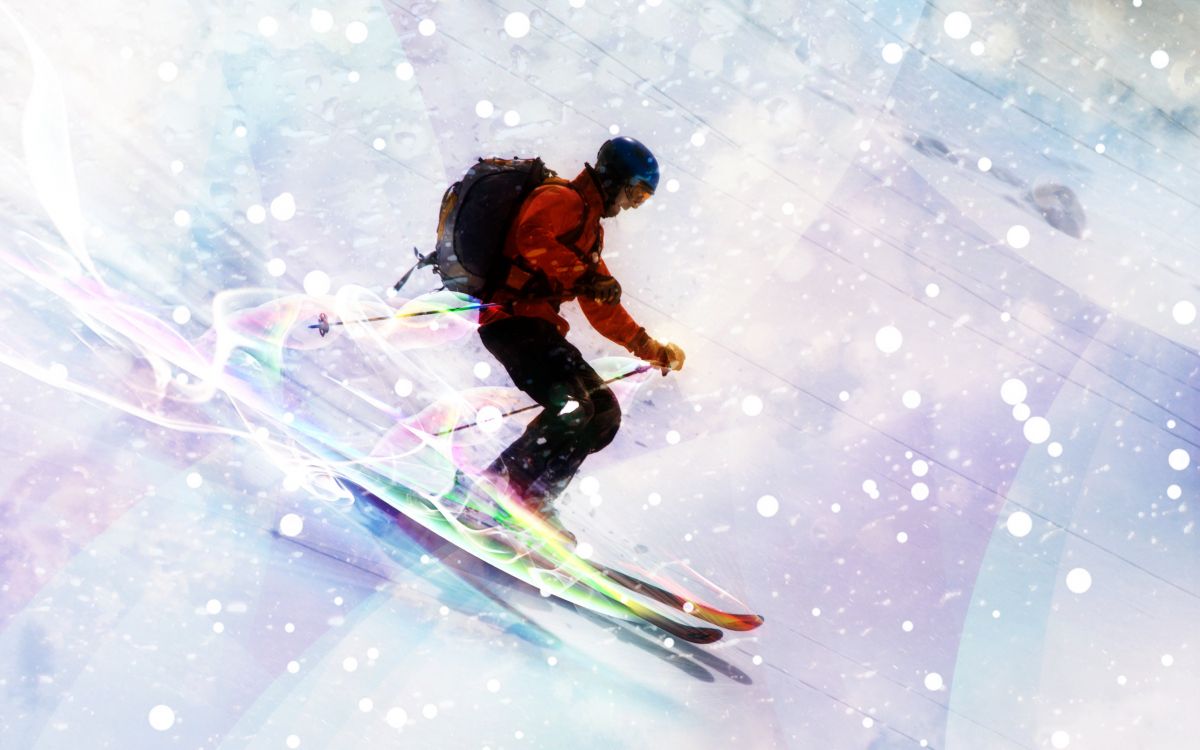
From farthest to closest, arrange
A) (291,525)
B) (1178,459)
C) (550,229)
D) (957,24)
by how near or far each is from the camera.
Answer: (1178,459)
(957,24)
(291,525)
(550,229)

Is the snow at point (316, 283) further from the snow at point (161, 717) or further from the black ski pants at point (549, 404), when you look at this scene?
the snow at point (161, 717)

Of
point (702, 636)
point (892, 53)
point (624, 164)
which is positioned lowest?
point (702, 636)

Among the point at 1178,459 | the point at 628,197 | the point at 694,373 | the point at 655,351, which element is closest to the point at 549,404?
the point at 655,351

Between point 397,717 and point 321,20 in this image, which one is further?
point 321,20

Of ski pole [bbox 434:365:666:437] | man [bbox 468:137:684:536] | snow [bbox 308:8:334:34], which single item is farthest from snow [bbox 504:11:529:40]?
ski pole [bbox 434:365:666:437]

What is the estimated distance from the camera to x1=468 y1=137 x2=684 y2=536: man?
1.86m

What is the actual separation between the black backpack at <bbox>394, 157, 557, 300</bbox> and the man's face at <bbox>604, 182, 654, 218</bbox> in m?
0.14

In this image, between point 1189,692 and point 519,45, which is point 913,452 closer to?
point 1189,692

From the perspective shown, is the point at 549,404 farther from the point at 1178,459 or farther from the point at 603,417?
the point at 1178,459

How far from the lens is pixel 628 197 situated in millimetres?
1937

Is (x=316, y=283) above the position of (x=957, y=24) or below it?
below

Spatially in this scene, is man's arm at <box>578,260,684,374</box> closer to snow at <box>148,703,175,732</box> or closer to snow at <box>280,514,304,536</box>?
snow at <box>280,514,304,536</box>

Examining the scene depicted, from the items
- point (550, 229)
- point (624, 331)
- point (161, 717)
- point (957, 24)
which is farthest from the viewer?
point (957, 24)

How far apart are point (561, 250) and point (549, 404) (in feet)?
1.21
